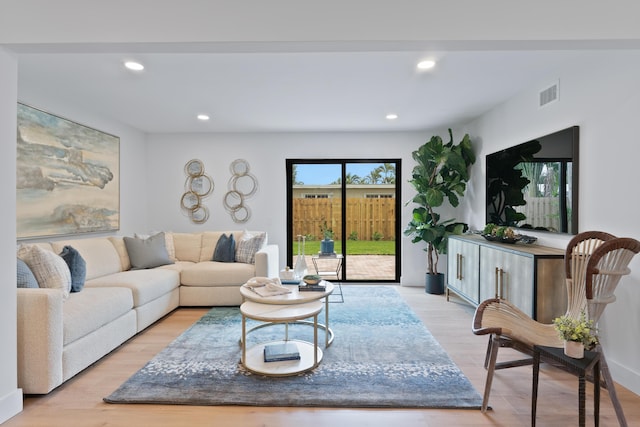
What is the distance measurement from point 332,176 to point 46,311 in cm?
391

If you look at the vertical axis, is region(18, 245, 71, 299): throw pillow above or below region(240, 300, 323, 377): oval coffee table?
above

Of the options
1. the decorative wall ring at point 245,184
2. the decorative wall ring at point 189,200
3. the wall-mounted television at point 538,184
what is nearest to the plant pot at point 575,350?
the wall-mounted television at point 538,184

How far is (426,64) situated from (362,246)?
3142 millimetres

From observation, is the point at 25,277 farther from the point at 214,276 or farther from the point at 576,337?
the point at 576,337

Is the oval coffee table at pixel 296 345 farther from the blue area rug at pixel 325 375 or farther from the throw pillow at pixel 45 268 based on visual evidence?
the throw pillow at pixel 45 268

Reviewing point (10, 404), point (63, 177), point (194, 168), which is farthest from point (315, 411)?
point (194, 168)

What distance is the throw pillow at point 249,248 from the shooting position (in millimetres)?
4250

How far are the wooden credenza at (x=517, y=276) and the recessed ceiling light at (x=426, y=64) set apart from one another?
166 cm

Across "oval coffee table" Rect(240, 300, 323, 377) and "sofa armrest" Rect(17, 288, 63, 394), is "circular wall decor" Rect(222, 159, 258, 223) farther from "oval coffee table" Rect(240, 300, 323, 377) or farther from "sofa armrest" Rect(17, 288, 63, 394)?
"sofa armrest" Rect(17, 288, 63, 394)

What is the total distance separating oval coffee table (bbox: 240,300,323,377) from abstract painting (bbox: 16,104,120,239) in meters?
2.39

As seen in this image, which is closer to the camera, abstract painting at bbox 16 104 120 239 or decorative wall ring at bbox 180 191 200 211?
abstract painting at bbox 16 104 120 239

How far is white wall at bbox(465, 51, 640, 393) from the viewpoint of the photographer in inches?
86.0

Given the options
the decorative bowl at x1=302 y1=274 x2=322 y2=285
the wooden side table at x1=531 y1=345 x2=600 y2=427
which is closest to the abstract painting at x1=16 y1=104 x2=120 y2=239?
the decorative bowl at x1=302 y1=274 x2=322 y2=285

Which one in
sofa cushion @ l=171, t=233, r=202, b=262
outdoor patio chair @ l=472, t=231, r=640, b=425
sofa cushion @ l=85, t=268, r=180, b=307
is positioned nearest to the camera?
outdoor patio chair @ l=472, t=231, r=640, b=425
